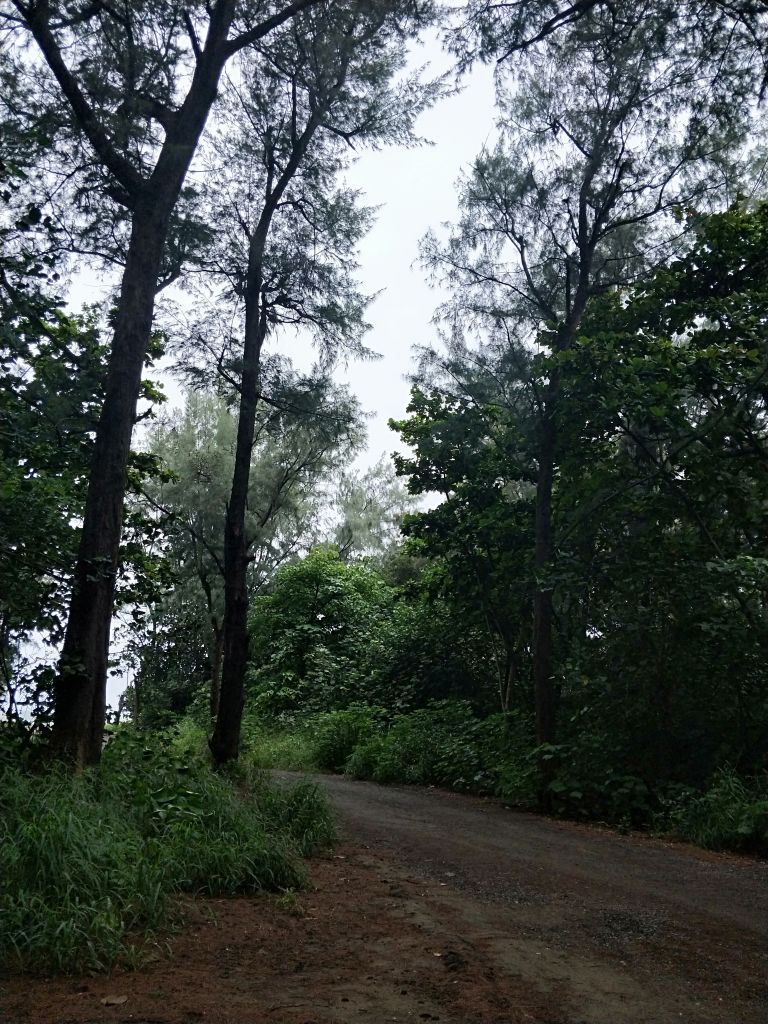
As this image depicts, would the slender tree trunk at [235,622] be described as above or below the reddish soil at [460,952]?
above

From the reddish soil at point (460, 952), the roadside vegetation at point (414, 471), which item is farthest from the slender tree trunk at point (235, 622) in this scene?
the reddish soil at point (460, 952)

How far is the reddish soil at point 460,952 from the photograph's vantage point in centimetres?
353

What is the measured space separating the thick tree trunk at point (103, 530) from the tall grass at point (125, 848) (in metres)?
0.46

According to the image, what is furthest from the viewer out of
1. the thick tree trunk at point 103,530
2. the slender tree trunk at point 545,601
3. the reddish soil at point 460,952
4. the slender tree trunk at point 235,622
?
the slender tree trunk at point 235,622

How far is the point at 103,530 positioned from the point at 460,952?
16.3 ft

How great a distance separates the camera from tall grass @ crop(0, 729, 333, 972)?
396cm

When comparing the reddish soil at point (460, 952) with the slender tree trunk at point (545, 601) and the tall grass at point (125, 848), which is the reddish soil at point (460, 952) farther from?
the slender tree trunk at point (545, 601)

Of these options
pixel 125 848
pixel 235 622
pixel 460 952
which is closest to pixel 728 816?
pixel 460 952

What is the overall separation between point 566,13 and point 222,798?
6228 millimetres

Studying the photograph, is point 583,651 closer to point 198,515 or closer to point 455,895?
point 455,895

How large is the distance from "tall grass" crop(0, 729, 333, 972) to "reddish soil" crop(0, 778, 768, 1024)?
20cm

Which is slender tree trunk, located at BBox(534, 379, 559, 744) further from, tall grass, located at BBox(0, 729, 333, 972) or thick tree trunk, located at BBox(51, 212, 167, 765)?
thick tree trunk, located at BBox(51, 212, 167, 765)

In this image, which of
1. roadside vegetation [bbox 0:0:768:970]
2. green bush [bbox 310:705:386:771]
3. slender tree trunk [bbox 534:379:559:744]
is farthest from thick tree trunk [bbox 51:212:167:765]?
green bush [bbox 310:705:386:771]

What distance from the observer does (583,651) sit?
35.2ft
